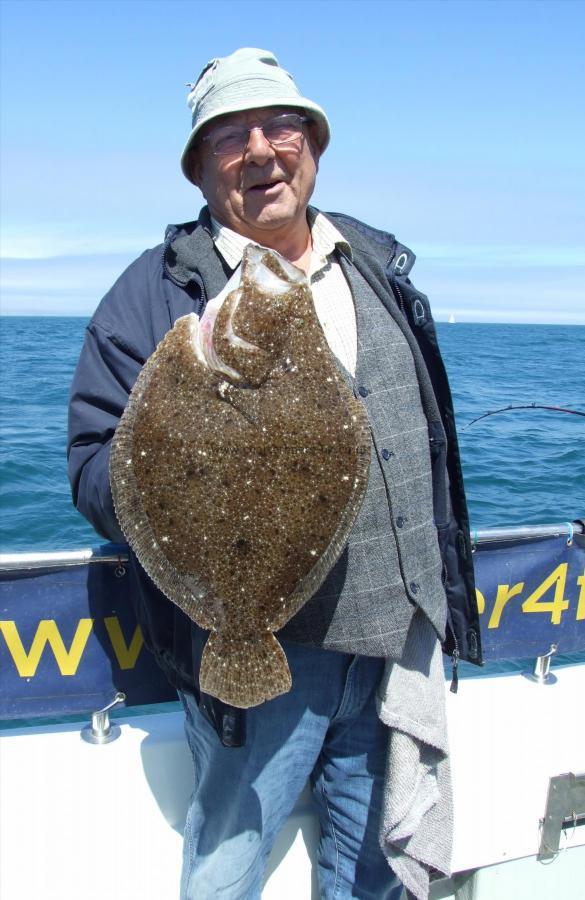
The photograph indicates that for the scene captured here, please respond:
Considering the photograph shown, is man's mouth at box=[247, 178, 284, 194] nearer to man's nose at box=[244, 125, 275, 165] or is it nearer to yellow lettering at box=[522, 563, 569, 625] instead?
man's nose at box=[244, 125, 275, 165]

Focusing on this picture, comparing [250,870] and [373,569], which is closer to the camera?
[373,569]

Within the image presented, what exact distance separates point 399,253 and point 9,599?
1.71m

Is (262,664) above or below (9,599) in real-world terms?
above

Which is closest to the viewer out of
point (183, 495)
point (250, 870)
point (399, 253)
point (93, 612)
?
point (183, 495)

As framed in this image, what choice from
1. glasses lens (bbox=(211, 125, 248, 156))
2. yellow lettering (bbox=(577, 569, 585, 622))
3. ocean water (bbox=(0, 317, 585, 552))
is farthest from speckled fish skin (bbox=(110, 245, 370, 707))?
ocean water (bbox=(0, 317, 585, 552))

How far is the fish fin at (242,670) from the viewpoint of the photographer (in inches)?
68.4

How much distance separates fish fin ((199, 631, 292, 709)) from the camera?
5.70 feet

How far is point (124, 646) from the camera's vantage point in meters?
2.70

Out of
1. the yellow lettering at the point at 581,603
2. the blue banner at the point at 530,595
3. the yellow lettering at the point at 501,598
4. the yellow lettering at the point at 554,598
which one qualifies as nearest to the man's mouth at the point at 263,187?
the blue banner at the point at 530,595

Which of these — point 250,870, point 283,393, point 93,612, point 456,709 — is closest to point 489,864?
point 456,709

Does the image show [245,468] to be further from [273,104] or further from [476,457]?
[476,457]

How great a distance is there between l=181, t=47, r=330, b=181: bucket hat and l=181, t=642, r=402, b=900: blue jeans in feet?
4.81

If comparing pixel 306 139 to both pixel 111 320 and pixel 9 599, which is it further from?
pixel 9 599

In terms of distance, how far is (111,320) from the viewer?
6.40 ft
